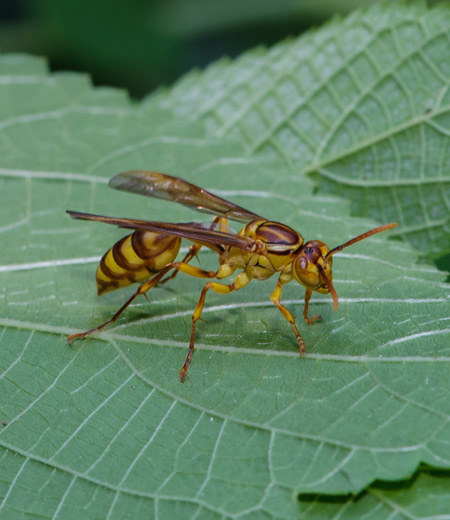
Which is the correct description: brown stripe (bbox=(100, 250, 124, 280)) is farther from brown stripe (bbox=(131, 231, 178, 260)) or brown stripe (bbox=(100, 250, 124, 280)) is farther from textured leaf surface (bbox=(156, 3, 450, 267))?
textured leaf surface (bbox=(156, 3, 450, 267))

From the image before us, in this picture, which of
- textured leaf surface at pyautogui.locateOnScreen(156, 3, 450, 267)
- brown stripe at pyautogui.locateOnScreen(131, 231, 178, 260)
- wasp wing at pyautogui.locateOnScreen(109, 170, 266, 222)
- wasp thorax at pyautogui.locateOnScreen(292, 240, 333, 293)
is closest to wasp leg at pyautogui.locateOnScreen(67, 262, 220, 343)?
brown stripe at pyautogui.locateOnScreen(131, 231, 178, 260)

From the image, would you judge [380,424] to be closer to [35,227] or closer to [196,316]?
[196,316]

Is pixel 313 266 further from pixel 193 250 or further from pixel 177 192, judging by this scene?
pixel 177 192

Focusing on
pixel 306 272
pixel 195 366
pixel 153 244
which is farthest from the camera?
pixel 153 244

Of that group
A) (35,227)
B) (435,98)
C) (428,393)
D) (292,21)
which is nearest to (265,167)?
(435,98)

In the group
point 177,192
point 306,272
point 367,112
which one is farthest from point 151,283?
point 367,112

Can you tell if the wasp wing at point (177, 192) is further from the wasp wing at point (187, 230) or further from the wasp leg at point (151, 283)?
the wasp leg at point (151, 283)

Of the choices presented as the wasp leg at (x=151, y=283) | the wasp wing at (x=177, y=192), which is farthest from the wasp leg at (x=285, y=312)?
the wasp wing at (x=177, y=192)
